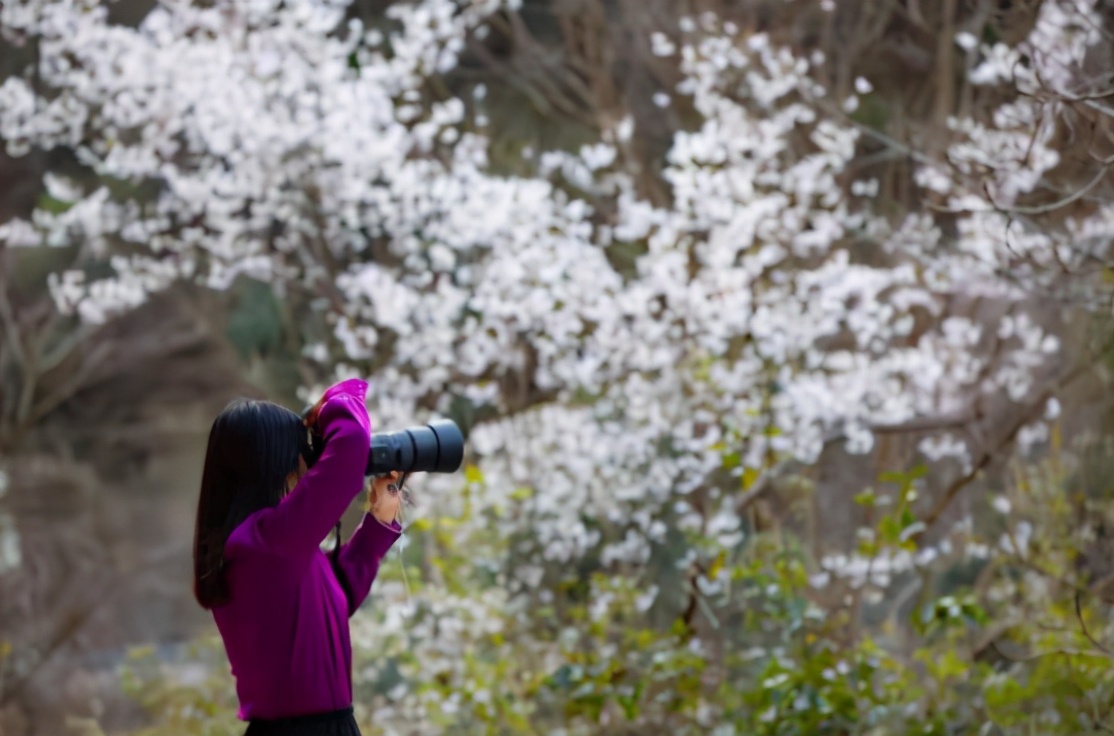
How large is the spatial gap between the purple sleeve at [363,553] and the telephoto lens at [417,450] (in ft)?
0.35

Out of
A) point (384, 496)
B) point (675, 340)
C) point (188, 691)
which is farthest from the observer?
point (188, 691)

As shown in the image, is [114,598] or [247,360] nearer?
[247,360]

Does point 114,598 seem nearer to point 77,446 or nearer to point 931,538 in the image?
point 77,446

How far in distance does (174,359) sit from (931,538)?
142 inches

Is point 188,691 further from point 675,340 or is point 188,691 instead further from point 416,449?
point 416,449

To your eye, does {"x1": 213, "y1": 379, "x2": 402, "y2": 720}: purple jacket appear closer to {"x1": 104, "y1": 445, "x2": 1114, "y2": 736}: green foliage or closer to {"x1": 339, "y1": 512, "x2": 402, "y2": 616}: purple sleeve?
{"x1": 339, "y1": 512, "x2": 402, "y2": 616}: purple sleeve

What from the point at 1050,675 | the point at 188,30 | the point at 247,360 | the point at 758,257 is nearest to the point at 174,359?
the point at 247,360

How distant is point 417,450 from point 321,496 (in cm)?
17

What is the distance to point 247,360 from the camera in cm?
493

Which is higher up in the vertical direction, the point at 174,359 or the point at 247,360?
→ the point at 174,359

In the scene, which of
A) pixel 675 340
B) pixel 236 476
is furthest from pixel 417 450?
pixel 675 340

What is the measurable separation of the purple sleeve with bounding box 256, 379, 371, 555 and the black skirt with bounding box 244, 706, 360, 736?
212 millimetres

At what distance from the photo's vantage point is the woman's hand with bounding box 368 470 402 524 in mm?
1694

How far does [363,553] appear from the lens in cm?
170
